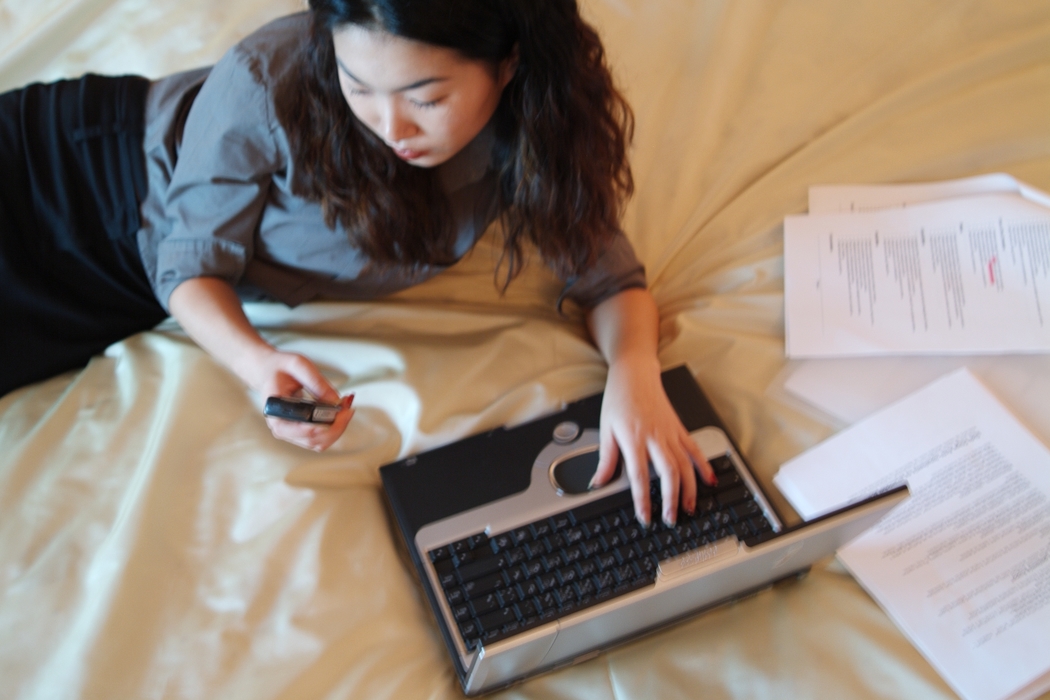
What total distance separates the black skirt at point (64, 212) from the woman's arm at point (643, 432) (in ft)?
1.79

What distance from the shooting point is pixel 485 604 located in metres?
0.66

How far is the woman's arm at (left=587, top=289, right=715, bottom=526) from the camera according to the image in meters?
0.71

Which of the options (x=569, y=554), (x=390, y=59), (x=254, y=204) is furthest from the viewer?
(x=254, y=204)

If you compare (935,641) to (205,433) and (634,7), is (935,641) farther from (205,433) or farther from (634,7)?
(634,7)

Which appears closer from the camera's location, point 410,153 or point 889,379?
point 410,153

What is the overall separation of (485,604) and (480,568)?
3 centimetres

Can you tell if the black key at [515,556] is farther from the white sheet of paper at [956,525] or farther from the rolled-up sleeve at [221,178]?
the rolled-up sleeve at [221,178]

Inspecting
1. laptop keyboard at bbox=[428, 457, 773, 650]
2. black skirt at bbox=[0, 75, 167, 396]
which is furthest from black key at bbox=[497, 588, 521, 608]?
black skirt at bbox=[0, 75, 167, 396]

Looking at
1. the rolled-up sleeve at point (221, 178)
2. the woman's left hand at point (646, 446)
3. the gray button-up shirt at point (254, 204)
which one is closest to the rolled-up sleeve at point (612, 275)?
the gray button-up shirt at point (254, 204)

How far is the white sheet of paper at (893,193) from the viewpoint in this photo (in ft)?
3.14

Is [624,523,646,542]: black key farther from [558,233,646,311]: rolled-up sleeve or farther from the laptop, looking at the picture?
[558,233,646,311]: rolled-up sleeve

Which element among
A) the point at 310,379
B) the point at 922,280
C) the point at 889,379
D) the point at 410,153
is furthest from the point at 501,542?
the point at 922,280

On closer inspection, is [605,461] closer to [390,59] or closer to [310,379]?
[310,379]

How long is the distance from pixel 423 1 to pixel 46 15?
74 centimetres
